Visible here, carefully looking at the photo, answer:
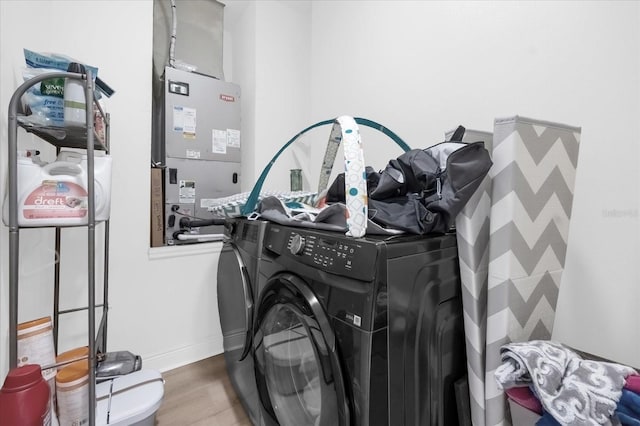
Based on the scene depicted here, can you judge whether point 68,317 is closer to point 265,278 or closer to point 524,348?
point 265,278

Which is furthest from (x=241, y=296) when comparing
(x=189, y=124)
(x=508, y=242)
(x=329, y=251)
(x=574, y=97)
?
(x=574, y=97)

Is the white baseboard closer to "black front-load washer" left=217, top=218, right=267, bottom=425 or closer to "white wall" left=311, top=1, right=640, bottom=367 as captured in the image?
"black front-load washer" left=217, top=218, right=267, bottom=425

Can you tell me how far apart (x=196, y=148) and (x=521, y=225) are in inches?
76.9

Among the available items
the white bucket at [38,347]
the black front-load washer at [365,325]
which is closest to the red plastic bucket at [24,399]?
the white bucket at [38,347]

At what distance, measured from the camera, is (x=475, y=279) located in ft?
2.82

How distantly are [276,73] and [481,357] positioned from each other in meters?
2.25

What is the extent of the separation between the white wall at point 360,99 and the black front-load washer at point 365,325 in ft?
1.99

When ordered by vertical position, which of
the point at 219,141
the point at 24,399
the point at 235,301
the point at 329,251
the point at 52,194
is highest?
the point at 219,141

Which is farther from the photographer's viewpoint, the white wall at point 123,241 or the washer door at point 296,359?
the white wall at point 123,241

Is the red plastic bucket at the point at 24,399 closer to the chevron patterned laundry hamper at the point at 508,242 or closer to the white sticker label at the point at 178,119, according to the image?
the chevron patterned laundry hamper at the point at 508,242

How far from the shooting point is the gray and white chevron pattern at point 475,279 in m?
0.85

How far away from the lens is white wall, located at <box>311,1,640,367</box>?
38.1 inches

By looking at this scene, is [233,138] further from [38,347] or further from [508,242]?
[508,242]

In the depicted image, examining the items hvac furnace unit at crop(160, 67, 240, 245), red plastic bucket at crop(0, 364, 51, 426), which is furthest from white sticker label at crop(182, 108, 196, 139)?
red plastic bucket at crop(0, 364, 51, 426)
